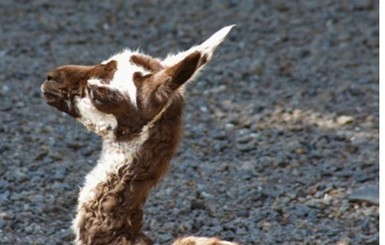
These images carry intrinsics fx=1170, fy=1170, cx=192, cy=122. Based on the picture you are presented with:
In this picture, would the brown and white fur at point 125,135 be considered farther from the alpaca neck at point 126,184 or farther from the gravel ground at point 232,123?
the gravel ground at point 232,123

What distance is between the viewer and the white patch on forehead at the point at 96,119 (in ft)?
19.0

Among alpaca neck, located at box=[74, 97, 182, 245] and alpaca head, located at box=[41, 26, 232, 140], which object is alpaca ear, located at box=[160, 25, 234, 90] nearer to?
alpaca head, located at box=[41, 26, 232, 140]

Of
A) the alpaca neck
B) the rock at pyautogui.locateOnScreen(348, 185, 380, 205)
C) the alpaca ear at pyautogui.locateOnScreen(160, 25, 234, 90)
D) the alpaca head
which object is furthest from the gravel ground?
the alpaca ear at pyautogui.locateOnScreen(160, 25, 234, 90)

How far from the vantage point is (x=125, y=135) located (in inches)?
227

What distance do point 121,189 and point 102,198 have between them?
109 millimetres

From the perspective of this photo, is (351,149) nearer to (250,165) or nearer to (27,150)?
(250,165)

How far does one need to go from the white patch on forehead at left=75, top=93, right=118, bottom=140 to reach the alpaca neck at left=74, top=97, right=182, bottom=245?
7cm

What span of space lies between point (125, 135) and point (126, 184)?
24 cm

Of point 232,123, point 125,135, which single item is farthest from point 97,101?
point 232,123

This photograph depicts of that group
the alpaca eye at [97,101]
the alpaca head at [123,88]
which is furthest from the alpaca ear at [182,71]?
the alpaca eye at [97,101]

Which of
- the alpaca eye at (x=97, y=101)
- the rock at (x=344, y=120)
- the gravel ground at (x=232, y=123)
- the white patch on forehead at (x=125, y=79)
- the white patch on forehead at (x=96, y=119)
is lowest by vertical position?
the rock at (x=344, y=120)

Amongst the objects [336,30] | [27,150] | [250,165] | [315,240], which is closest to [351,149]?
[250,165]

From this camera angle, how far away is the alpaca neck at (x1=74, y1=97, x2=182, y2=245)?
226 inches

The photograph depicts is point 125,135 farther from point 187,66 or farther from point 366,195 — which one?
point 366,195
